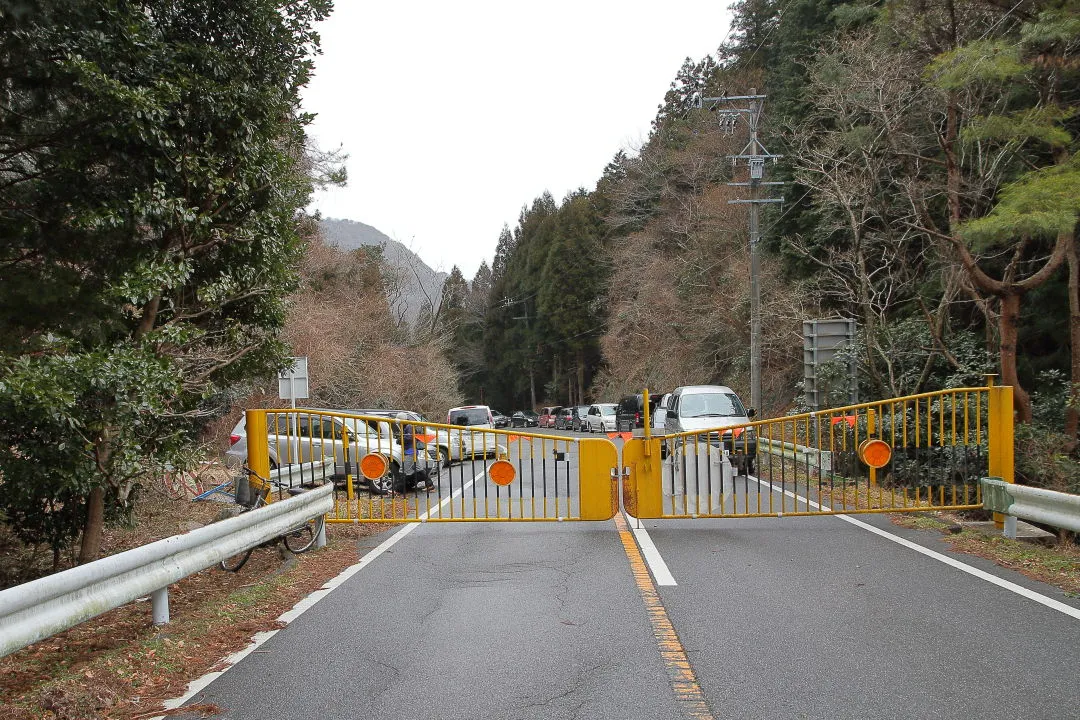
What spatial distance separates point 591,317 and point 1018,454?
50.5 meters

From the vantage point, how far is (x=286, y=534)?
9273mm

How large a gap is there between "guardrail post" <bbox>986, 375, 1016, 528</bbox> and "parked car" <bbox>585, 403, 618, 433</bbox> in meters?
30.8

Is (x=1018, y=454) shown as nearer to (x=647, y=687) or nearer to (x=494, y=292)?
(x=647, y=687)

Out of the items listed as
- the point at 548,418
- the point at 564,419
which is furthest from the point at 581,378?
the point at 564,419

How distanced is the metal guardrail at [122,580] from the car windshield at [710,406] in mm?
12534

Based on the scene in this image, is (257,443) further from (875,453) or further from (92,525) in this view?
(875,453)

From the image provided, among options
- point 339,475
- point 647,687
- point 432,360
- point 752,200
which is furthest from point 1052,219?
point 432,360

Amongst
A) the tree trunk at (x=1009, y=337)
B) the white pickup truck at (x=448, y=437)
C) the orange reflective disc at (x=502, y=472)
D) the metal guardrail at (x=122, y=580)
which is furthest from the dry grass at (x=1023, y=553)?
the metal guardrail at (x=122, y=580)

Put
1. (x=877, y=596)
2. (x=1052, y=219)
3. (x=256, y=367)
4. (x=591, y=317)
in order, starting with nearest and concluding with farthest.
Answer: (x=877, y=596) < (x=256, y=367) < (x=1052, y=219) < (x=591, y=317)

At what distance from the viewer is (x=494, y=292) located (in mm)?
82688

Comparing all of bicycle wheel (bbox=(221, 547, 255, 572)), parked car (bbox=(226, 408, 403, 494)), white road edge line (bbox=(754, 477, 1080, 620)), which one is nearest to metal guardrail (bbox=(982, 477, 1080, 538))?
white road edge line (bbox=(754, 477, 1080, 620))

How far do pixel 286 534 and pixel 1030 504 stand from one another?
25.8 ft

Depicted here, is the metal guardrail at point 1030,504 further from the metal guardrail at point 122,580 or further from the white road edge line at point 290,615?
the metal guardrail at point 122,580

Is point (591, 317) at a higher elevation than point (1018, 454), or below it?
higher
